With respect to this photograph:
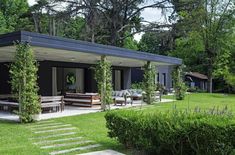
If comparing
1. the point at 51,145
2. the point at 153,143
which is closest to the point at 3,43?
the point at 51,145

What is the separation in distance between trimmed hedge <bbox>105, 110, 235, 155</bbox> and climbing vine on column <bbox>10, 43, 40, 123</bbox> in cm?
486

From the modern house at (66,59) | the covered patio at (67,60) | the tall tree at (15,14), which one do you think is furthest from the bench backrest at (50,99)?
the tall tree at (15,14)

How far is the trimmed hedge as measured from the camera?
6154 mm

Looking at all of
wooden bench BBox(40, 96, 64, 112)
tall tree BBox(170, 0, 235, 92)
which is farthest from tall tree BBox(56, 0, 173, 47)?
wooden bench BBox(40, 96, 64, 112)

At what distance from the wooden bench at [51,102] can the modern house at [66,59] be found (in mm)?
2094

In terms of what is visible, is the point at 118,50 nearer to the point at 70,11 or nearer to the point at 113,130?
the point at 113,130

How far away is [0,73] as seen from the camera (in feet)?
69.0

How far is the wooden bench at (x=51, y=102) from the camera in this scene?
14.3 m

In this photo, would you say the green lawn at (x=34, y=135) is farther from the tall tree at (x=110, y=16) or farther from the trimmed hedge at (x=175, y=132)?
the tall tree at (x=110, y=16)

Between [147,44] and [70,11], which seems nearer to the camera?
[70,11]

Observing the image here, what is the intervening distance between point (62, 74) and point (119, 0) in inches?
560

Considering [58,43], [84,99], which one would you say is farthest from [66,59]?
[58,43]

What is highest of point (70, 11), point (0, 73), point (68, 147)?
point (70, 11)

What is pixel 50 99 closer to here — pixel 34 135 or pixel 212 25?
pixel 34 135
